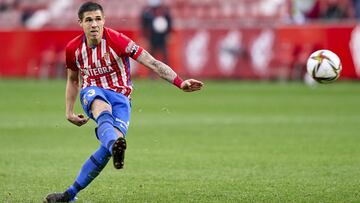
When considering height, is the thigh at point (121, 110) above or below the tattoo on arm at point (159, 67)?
below

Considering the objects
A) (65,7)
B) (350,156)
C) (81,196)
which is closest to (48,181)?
(81,196)

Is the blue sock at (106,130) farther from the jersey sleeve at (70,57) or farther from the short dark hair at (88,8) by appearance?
the short dark hair at (88,8)

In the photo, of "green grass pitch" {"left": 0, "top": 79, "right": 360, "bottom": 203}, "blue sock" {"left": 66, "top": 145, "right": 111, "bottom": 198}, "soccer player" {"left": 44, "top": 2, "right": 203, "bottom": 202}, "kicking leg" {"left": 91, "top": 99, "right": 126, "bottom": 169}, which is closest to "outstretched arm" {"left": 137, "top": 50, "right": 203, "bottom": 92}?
"soccer player" {"left": 44, "top": 2, "right": 203, "bottom": 202}

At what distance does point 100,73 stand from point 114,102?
317mm

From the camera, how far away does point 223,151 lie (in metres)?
12.9

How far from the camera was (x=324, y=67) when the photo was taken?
1014 cm

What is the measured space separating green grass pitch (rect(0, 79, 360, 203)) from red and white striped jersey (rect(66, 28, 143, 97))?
3.68 feet

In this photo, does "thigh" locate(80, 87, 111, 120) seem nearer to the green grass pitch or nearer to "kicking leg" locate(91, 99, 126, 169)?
"kicking leg" locate(91, 99, 126, 169)

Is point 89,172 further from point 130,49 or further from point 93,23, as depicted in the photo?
point 93,23

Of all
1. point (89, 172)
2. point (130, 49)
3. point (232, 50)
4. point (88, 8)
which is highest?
point (88, 8)

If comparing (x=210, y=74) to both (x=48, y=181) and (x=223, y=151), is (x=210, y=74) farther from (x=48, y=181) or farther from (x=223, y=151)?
(x=48, y=181)

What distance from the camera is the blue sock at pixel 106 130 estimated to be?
7.82 metres

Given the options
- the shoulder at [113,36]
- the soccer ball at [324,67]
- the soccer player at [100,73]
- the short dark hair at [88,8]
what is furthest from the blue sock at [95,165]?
the soccer ball at [324,67]

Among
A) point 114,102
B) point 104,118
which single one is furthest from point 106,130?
point 114,102
